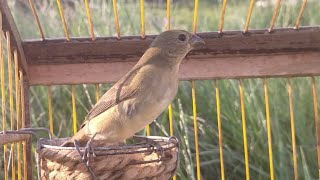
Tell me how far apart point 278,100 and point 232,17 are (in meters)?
1.71

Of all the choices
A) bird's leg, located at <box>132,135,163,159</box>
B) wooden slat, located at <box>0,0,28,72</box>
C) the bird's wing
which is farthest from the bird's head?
wooden slat, located at <box>0,0,28,72</box>

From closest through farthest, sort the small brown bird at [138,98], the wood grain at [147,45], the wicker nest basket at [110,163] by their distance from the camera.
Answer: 1. the wicker nest basket at [110,163]
2. the small brown bird at [138,98]
3. the wood grain at [147,45]

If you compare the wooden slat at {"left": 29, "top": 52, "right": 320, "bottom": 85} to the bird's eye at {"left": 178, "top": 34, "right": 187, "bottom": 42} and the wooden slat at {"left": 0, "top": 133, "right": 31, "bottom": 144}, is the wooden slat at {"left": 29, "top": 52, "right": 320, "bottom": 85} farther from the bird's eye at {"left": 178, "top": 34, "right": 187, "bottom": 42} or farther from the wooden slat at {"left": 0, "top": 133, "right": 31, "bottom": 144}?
the wooden slat at {"left": 0, "top": 133, "right": 31, "bottom": 144}

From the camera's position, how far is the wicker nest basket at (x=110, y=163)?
2035mm

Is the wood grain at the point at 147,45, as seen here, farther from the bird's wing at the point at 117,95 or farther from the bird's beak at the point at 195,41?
the bird's wing at the point at 117,95

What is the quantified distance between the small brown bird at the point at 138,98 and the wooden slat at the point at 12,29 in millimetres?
435

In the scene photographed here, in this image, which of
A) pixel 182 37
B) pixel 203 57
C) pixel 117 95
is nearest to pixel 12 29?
pixel 117 95

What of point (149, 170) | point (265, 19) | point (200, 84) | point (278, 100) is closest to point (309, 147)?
point (278, 100)

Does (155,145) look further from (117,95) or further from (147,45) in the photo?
(147,45)

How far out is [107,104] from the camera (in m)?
2.41

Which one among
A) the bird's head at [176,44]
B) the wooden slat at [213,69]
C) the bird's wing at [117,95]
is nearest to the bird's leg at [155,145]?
the bird's wing at [117,95]

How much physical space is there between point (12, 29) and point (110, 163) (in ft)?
2.67

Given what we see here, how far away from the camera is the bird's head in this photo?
2.54 metres

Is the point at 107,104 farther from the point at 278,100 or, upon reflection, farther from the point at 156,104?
the point at 278,100
